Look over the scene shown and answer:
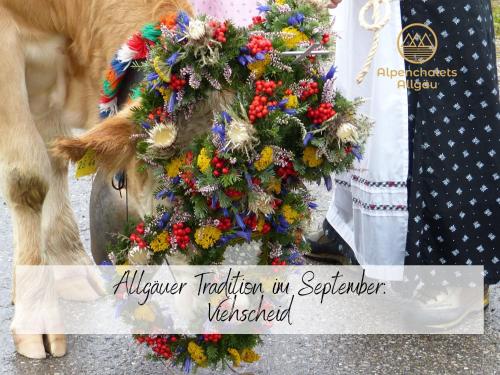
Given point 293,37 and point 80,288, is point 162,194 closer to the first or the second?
point 293,37

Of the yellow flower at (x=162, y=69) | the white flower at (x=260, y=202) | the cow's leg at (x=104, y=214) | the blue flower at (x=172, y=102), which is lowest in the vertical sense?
the cow's leg at (x=104, y=214)

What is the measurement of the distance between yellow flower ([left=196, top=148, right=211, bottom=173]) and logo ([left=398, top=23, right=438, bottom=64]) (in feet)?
4.31

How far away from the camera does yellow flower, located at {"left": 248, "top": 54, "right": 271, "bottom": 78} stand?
2105 mm

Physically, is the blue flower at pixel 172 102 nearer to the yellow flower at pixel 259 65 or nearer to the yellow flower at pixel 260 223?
the yellow flower at pixel 259 65

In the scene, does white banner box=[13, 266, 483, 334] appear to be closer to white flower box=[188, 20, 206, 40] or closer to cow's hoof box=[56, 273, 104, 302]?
cow's hoof box=[56, 273, 104, 302]

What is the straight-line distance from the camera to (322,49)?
2.21 metres

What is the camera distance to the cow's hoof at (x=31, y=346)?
3.07 meters

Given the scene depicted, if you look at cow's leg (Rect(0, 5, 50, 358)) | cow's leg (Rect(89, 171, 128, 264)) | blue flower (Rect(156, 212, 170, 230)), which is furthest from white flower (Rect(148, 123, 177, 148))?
cow's leg (Rect(0, 5, 50, 358))

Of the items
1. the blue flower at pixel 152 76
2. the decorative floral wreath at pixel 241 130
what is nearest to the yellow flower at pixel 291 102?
the decorative floral wreath at pixel 241 130

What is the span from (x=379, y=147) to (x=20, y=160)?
1.42 m

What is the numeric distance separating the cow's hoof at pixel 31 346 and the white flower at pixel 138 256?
93 cm

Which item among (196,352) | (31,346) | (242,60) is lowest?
(31,346)

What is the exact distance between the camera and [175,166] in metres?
2.20

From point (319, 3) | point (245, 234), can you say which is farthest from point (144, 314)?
point (319, 3)
